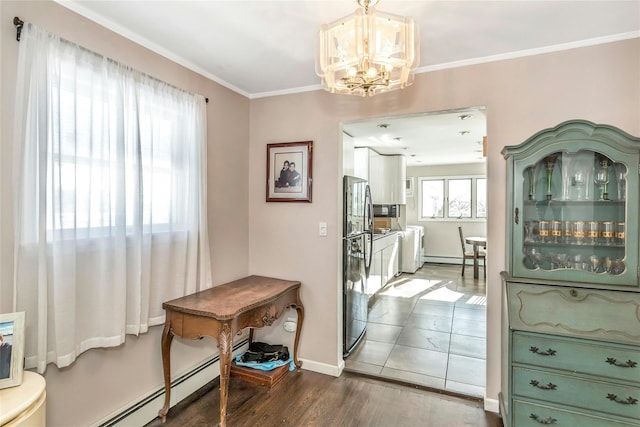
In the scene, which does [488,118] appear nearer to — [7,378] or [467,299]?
[7,378]

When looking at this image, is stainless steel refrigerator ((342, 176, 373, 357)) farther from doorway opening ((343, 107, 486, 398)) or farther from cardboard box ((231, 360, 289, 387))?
cardboard box ((231, 360, 289, 387))

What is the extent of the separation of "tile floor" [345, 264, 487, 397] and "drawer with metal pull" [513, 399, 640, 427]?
1.88ft

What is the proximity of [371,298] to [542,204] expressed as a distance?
3.11 meters

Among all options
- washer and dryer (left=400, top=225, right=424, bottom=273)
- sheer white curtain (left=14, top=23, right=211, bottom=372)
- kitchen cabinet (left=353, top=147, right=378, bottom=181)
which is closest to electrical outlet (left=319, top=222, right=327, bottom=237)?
sheer white curtain (left=14, top=23, right=211, bottom=372)

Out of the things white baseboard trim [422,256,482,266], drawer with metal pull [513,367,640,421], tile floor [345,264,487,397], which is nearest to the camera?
A: drawer with metal pull [513,367,640,421]

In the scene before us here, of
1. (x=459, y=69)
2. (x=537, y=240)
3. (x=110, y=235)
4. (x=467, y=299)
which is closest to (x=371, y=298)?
(x=467, y=299)

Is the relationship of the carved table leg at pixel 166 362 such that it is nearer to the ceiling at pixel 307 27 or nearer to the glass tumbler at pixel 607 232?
the ceiling at pixel 307 27

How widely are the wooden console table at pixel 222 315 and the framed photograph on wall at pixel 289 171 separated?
83cm

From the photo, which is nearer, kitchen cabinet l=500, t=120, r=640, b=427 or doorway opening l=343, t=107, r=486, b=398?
kitchen cabinet l=500, t=120, r=640, b=427

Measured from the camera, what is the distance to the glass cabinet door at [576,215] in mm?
1794

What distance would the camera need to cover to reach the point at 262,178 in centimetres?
309

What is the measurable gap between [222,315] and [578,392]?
2.05 m

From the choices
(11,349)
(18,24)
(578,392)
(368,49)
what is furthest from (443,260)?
(18,24)

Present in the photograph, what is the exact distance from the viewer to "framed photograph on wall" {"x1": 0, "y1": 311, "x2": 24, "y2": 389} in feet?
4.27
